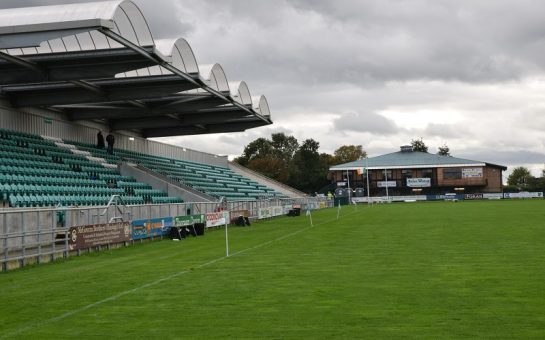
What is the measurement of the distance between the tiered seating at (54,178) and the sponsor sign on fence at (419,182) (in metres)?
87.8

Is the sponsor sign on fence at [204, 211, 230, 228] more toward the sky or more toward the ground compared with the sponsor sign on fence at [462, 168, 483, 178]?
more toward the ground

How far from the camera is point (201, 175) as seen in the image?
60.5 meters

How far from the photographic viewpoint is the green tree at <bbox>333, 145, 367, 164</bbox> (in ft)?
540

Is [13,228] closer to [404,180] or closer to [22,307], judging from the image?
[22,307]

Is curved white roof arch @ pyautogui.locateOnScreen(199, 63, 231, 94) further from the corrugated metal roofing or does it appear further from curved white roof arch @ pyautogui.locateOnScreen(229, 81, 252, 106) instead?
the corrugated metal roofing

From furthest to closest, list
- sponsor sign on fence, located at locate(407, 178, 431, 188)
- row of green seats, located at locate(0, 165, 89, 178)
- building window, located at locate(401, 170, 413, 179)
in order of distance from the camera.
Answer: building window, located at locate(401, 170, 413, 179)
sponsor sign on fence, located at locate(407, 178, 431, 188)
row of green seats, located at locate(0, 165, 89, 178)

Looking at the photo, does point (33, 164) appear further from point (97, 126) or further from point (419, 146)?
point (419, 146)

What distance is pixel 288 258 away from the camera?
18891 millimetres

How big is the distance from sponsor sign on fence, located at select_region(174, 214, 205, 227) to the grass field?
9312 mm

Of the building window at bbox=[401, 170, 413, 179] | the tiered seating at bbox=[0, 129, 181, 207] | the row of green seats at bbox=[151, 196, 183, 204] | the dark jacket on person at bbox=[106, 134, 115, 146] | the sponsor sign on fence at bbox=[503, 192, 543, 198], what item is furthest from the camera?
the building window at bbox=[401, 170, 413, 179]

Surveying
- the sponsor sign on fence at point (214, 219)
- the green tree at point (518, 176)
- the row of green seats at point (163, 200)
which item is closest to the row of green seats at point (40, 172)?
the row of green seats at point (163, 200)

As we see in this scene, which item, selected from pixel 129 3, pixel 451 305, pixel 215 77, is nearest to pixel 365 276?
pixel 451 305

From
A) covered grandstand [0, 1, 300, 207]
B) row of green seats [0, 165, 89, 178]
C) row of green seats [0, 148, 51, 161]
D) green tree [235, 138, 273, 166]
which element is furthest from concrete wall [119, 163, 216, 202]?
green tree [235, 138, 273, 166]

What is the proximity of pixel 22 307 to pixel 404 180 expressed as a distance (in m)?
118
